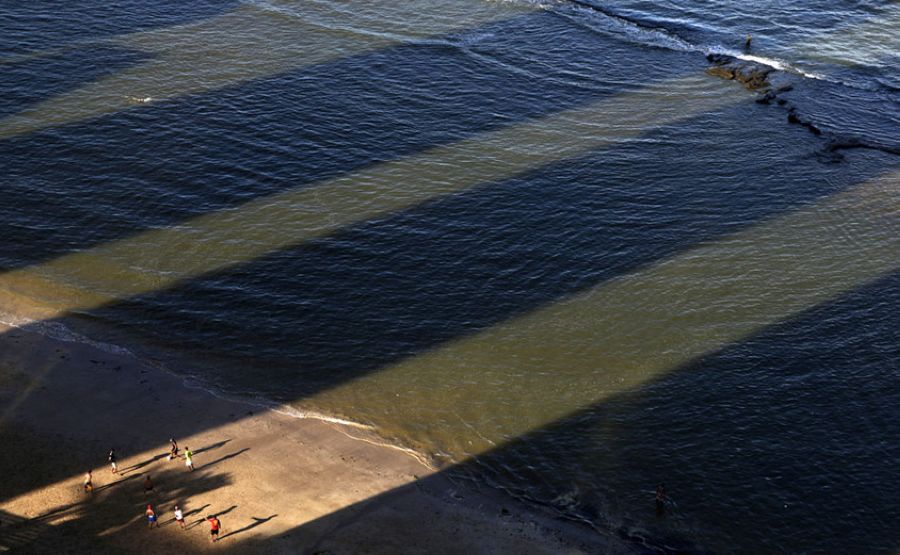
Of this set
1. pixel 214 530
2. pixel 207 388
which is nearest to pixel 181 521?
pixel 214 530

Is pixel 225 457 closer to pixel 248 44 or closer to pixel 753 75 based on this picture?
pixel 248 44

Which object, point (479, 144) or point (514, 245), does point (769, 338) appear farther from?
point (479, 144)

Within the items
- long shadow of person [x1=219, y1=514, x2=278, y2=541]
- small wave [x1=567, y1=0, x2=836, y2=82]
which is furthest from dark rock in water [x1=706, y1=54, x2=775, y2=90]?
long shadow of person [x1=219, y1=514, x2=278, y2=541]

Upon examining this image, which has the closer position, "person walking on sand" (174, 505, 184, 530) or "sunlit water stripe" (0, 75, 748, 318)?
"person walking on sand" (174, 505, 184, 530)

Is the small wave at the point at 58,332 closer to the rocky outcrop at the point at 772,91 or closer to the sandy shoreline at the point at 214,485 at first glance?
the sandy shoreline at the point at 214,485

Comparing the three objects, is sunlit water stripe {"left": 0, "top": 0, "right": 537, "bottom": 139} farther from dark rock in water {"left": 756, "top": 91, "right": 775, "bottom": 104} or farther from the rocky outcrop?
dark rock in water {"left": 756, "top": 91, "right": 775, "bottom": 104}

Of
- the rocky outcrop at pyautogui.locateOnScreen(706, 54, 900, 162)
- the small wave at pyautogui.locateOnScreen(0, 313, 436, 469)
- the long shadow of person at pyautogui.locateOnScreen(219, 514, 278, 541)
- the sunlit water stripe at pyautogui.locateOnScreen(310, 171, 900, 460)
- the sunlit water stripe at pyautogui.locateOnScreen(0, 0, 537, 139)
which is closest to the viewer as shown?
the long shadow of person at pyautogui.locateOnScreen(219, 514, 278, 541)
